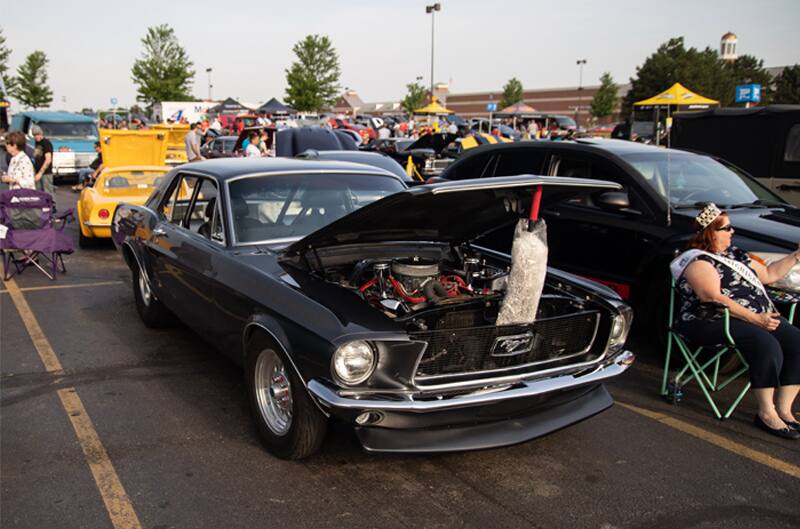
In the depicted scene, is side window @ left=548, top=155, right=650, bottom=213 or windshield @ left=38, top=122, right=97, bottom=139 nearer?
side window @ left=548, top=155, right=650, bottom=213

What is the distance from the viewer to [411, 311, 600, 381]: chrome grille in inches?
133

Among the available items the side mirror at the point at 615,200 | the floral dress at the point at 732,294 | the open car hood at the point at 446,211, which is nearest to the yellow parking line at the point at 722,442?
the floral dress at the point at 732,294

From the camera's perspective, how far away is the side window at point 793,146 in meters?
9.30

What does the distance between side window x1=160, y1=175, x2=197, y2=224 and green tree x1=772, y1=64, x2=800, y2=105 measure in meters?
67.4

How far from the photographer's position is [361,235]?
421cm

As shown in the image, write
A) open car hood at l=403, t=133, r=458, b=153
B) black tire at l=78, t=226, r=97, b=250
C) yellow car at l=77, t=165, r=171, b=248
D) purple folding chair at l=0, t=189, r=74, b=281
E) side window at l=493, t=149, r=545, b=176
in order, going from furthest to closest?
open car hood at l=403, t=133, r=458, b=153 < black tire at l=78, t=226, r=97, b=250 < yellow car at l=77, t=165, r=171, b=248 < purple folding chair at l=0, t=189, r=74, b=281 < side window at l=493, t=149, r=545, b=176

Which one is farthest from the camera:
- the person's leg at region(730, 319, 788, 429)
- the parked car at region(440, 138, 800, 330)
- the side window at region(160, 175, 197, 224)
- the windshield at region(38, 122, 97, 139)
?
the windshield at region(38, 122, 97, 139)

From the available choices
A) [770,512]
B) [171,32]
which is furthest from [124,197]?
[171,32]

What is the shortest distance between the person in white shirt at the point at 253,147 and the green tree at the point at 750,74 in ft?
188

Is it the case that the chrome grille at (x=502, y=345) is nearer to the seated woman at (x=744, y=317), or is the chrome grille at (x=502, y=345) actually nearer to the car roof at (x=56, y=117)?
the seated woman at (x=744, y=317)

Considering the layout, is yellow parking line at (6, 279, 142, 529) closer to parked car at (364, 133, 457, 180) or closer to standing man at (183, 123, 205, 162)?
standing man at (183, 123, 205, 162)

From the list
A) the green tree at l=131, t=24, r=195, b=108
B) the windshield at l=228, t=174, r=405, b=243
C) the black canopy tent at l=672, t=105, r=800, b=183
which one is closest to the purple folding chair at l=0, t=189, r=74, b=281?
the windshield at l=228, t=174, r=405, b=243

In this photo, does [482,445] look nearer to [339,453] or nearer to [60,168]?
[339,453]

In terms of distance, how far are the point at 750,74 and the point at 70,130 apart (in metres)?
68.6
